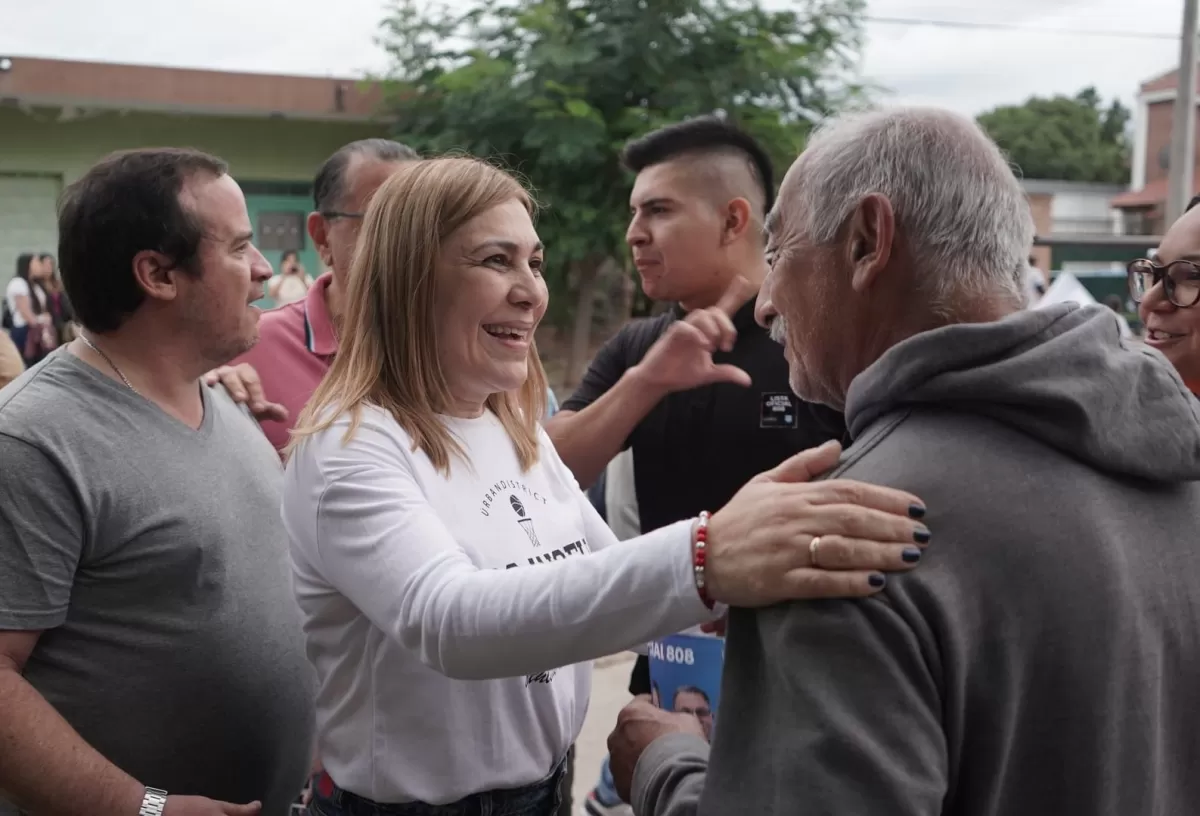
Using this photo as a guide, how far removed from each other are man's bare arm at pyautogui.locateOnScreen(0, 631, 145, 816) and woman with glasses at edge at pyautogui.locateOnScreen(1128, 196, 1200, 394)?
2.36m

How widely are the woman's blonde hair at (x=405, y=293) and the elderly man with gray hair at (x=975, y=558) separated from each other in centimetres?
72

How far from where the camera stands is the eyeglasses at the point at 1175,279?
248 cm

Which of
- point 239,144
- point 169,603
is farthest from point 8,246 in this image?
point 169,603

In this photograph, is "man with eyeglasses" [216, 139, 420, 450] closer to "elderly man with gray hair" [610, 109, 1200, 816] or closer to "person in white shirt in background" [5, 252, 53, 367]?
"elderly man with gray hair" [610, 109, 1200, 816]

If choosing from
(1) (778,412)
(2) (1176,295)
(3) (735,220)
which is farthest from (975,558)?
(3) (735,220)

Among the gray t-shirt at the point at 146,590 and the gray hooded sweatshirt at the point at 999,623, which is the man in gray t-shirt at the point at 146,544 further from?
the gray hooded sweatshirt at the point at 999,623

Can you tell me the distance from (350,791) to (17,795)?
571 mm

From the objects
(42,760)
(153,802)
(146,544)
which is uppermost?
(146,544)

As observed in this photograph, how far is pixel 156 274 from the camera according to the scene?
2.10m

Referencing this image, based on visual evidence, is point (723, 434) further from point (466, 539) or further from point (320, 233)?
point (320, 233)

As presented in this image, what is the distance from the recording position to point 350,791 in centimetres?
175

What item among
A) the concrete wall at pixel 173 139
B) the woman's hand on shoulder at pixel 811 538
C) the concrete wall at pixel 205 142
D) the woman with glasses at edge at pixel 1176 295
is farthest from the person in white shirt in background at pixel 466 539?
the concrete wall at pixel 173 139

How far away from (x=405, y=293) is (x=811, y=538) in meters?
0.96

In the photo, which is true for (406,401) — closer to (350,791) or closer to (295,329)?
(350,791)
